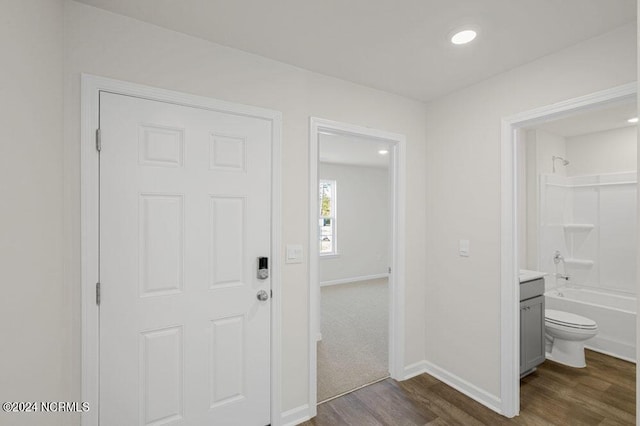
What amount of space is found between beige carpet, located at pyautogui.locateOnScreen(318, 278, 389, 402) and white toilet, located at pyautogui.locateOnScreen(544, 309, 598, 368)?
1.64 m

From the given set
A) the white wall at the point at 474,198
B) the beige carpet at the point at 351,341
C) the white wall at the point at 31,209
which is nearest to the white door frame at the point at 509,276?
the white wall at the point at 474,198

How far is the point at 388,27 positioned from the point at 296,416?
8.39 ft

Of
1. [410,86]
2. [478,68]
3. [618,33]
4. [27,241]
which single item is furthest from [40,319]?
[618,33]

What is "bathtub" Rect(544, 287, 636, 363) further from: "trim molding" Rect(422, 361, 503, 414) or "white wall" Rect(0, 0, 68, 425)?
"white wall" Rect(0, 0, 68, 425)

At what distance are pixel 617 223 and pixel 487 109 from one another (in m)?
2.83

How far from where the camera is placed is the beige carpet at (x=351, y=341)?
8.51 ft

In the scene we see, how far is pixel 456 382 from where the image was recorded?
2.47m

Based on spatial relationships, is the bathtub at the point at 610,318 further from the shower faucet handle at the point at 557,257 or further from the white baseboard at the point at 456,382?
the white baseboard at the point at 456,382

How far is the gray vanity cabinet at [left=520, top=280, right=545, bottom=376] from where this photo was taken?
2.56m

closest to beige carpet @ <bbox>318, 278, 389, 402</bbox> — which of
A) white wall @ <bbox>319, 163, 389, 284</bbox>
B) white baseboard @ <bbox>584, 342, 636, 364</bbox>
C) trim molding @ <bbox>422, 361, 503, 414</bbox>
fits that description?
trim molding @ <bbox>422, 361, 503, 414</bbox>

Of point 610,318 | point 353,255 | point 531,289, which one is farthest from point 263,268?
point 353,255

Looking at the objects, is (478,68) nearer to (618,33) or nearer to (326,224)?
(618,33)

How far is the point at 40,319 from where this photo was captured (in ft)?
3.98

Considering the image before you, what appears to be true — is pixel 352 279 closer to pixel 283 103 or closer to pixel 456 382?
pixel 456 382
